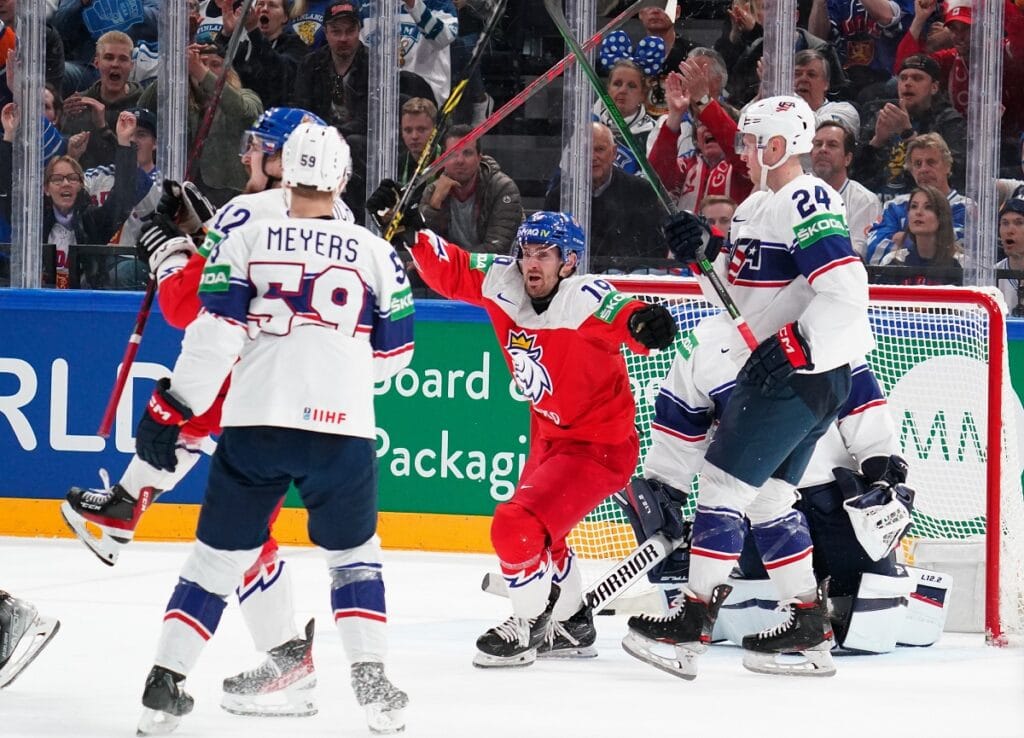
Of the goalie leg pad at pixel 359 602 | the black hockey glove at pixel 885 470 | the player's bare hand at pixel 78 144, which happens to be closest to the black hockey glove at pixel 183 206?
the goalie leg pad at pixel 359 602

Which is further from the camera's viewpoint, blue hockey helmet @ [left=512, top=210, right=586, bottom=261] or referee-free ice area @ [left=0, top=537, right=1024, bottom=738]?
blue hockey helmet @ [left=512, top=210, right=586, bottom=261]

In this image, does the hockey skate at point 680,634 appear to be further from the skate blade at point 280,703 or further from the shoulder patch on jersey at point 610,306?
the skate blade at point 280,703

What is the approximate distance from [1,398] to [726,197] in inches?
116

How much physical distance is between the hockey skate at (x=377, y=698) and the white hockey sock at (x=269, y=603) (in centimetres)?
32

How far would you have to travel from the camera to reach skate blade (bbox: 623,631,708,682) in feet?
12.0

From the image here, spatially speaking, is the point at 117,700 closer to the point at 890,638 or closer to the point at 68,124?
the point at 890,638

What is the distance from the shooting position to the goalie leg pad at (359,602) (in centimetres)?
293

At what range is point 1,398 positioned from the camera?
579cm

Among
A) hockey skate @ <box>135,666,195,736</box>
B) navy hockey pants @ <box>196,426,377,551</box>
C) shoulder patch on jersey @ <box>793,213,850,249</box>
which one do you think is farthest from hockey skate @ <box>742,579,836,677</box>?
hockey skate @ <box>135,666,195,736</box>

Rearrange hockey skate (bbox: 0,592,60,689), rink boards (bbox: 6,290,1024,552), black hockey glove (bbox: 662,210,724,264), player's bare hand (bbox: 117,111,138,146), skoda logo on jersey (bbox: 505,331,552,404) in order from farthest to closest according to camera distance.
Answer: player's bare hand (bbox: 117,111,138,146), rink boards (bbox: 6,290,1024,552), skoda logo on jersey (bbox: 505,331,552,404), black hockey glove (bbox: 662,210,724,264), hockey skate (bbox: 0,592,60,689)

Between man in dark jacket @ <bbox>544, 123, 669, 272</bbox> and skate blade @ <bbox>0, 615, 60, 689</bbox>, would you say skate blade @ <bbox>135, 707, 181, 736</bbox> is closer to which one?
skate blade @ <bbox>0, 615, 60, 689</bbox>

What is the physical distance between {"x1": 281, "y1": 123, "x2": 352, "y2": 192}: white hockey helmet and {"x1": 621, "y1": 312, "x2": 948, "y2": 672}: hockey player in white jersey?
143 centimetres

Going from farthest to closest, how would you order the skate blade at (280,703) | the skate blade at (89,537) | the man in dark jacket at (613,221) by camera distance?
the man in dark jacket at (613,221), the skate blade at (89,537), the skate blade at (280,703)

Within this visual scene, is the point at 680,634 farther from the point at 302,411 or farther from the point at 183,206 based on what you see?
the point at 183,206
